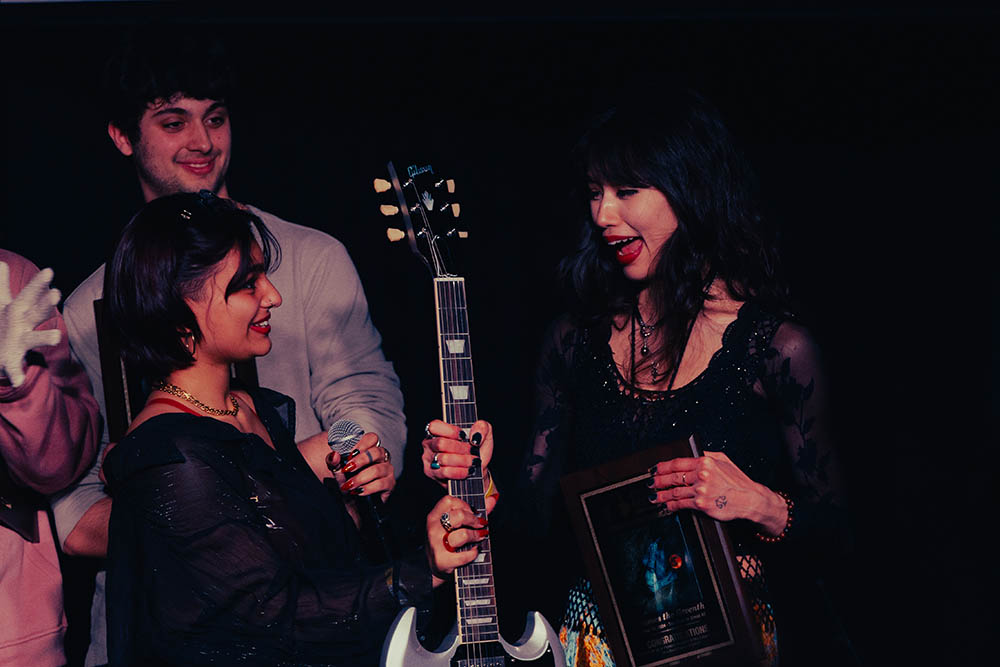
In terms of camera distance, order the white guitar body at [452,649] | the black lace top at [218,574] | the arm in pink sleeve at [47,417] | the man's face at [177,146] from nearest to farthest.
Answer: the black lace top at [218,574]
the white guitar body at [452,649]
the arm in pink sleeve at [47,417]
the man's face at [177,146]

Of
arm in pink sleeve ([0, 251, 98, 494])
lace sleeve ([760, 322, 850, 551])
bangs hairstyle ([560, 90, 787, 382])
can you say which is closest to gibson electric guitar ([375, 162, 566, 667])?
bangs hairstyle ([560, 90, 787, 382])

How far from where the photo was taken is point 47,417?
96.7 inches

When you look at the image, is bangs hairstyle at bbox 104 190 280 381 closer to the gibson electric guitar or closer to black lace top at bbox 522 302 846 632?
the gibson electric guitar

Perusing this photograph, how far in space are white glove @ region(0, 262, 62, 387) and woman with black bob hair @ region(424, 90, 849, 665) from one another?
907 mm

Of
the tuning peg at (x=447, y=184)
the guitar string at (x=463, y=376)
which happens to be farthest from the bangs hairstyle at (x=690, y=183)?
the guitar string at (x=463, y=376)

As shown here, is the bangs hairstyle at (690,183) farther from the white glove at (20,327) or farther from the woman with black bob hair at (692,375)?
the white glove at (20,327)

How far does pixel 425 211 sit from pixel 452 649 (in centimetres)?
98

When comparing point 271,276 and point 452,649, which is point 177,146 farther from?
point 452,649

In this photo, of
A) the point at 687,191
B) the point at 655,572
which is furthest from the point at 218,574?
the point at 687,191

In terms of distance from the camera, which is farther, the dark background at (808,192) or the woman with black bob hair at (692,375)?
the dark background at (808,192)

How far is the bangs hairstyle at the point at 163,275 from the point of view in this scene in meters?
2.16

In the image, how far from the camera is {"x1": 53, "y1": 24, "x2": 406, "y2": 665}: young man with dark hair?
288 cm

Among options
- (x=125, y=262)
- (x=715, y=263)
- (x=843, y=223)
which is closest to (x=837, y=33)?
(x=843, y=223)

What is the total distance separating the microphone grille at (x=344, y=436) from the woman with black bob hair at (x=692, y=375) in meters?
0.18
